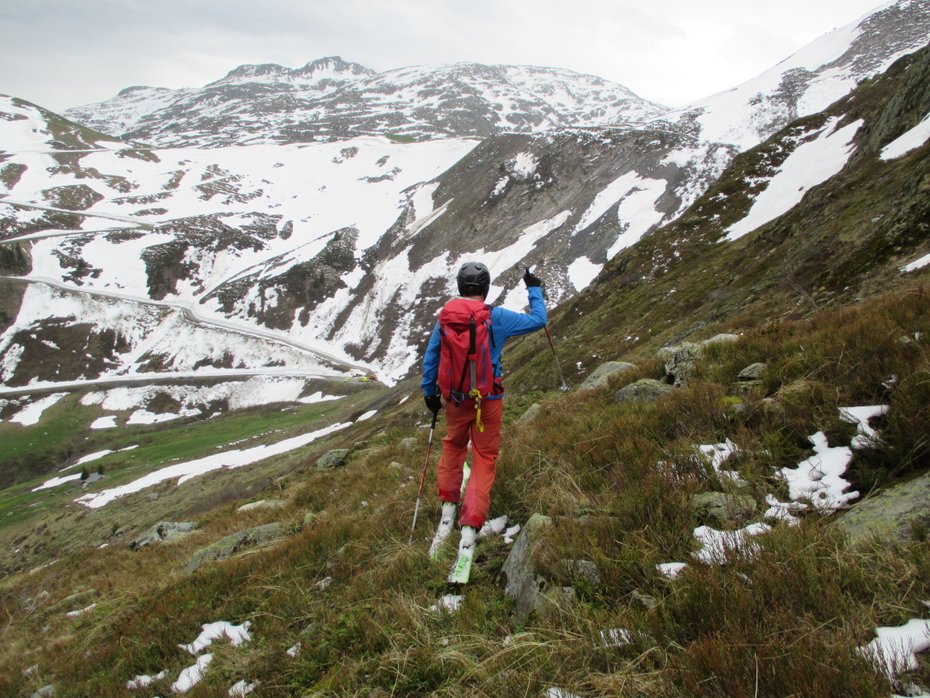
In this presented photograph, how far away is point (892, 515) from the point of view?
2.93 metres

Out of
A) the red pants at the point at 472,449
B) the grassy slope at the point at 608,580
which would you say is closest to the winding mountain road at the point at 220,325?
the grassy slope at the point at 608,580

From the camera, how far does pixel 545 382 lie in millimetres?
20656

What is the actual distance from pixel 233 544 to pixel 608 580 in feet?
24.9

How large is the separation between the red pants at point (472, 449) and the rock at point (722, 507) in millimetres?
1973

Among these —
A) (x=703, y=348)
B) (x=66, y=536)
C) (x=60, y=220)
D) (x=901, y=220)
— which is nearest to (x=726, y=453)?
(x=703, y=348)

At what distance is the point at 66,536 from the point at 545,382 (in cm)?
3527

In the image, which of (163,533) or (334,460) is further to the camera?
(334,460)

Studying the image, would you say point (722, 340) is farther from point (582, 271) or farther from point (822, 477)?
point (582, 271)

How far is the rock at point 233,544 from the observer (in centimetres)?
827

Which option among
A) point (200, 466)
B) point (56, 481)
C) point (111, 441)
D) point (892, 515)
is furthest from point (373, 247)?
point (892, 515)

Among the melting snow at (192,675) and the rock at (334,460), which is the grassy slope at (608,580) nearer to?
the melting snow at (192,675)

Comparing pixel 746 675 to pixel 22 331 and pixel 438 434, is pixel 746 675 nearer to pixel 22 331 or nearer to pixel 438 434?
pixel 438 434

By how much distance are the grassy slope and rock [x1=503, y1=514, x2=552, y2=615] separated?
11 centimetres

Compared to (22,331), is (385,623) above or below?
below
